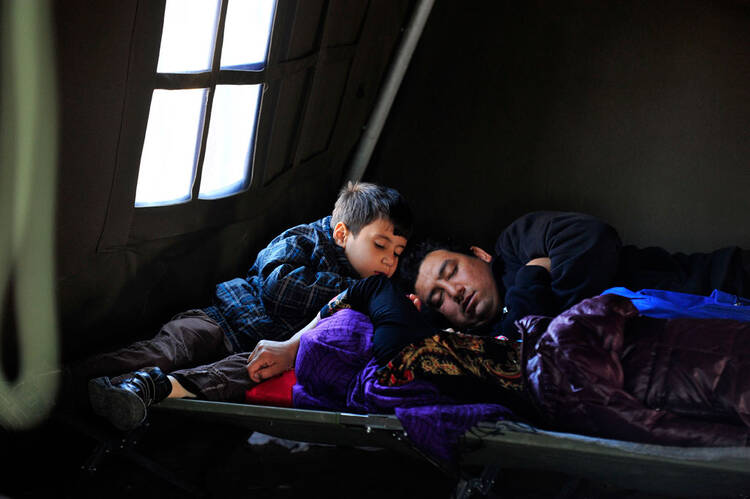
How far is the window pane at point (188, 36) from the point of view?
164 cm

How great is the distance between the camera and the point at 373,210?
7.48 ft

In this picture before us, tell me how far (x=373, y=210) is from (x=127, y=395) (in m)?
0.99

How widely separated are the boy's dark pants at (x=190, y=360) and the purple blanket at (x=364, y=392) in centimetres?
17

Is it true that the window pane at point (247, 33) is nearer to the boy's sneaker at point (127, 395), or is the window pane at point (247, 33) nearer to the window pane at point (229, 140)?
the window pane at point (229, 140)

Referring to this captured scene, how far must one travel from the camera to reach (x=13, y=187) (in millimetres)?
1382

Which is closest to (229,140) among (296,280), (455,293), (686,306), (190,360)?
(296,280)

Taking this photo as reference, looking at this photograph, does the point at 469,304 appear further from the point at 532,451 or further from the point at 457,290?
the point at 532,451

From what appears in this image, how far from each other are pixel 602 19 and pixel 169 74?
5.89 feet

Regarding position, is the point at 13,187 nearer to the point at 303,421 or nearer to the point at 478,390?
the point at 303,421

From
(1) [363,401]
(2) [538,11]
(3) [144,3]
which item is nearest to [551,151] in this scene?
(2) [538,11]

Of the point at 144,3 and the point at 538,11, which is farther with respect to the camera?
the point at 538,11

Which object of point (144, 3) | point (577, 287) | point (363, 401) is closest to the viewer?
point (144, 3)

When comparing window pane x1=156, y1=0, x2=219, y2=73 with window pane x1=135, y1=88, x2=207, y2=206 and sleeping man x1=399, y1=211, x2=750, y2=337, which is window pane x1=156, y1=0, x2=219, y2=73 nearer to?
window pane x1=135, y1=88, x2=207, y2=206

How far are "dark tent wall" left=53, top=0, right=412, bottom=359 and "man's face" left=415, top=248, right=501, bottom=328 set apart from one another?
Result: 1.93 feet
